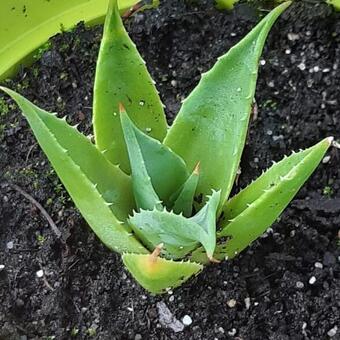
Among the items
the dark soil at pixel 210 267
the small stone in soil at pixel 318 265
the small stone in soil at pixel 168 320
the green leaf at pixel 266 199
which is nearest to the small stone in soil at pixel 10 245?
the dark soil at pixel 210 267

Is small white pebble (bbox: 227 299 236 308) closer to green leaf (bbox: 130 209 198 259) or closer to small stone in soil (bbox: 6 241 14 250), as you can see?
green leaf (bbox: 130 209 198 259)

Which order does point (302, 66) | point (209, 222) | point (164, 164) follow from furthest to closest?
1. point (302, 66)
2. point (164, 164)
3. point (209, 222)

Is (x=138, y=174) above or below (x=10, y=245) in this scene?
above

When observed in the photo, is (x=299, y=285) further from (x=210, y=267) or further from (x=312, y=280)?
(x=210, y=267)

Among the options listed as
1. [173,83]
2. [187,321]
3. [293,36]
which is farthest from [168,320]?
[293,36]

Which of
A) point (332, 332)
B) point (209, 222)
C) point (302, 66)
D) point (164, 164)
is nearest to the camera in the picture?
point (209, 222)

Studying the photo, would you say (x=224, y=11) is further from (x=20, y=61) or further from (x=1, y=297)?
(x=1, y=297)

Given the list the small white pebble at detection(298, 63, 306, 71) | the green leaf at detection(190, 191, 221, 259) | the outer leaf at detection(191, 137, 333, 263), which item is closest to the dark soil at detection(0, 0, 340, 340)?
the small white pebble at detection(298, 63, 306, 71)

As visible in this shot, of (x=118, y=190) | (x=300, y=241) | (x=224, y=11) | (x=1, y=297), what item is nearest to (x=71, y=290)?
(x=1, y=297)
